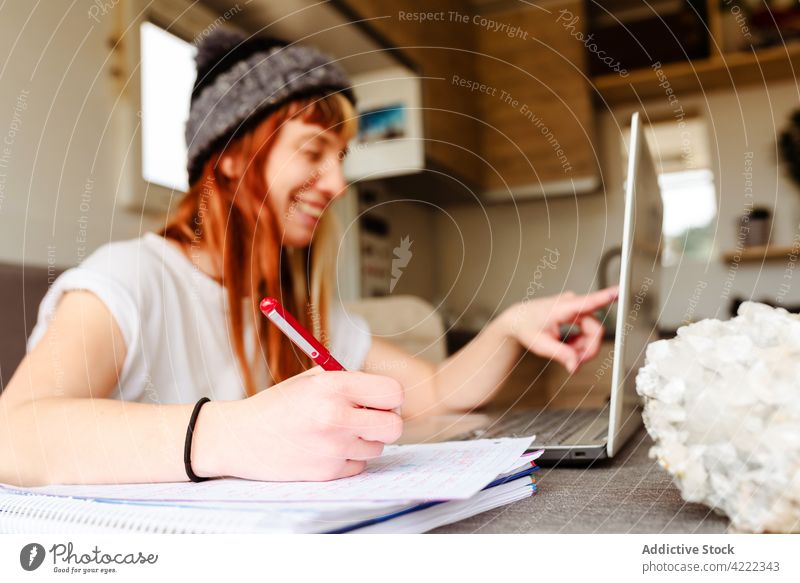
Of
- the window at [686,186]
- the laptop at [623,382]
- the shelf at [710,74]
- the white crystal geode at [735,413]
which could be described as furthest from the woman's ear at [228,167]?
the window at [686,186]

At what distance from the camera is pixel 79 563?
0.93 feet

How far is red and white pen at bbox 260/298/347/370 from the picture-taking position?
318mm

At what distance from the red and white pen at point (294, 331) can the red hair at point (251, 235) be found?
0.38 meters

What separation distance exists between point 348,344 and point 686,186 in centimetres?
146

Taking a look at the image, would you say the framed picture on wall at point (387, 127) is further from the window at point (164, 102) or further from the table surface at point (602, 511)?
the table surface at point (602, 511)

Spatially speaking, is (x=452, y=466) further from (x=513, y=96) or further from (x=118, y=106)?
(x=513, y=96)

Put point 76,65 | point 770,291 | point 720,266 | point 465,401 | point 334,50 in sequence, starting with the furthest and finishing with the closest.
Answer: point 720,266 < point 770,291 < point 334,50 < point 76,65 < point 465,401

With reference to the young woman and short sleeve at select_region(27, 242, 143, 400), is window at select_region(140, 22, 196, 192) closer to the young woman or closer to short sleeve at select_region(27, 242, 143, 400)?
the young woman

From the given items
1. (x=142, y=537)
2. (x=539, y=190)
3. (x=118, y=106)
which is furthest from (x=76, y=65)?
(x=539, y=190)

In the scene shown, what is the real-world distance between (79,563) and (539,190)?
74.7 inches

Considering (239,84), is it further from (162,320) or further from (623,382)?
(623,382)

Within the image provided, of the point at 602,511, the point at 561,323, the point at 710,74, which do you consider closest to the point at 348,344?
the point at 561,323

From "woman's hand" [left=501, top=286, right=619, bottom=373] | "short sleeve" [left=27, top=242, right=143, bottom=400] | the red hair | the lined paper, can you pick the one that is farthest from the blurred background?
the lined paper

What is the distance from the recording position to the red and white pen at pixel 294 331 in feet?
1.04
